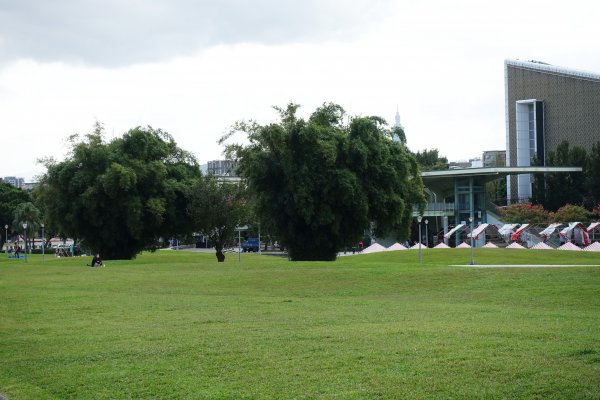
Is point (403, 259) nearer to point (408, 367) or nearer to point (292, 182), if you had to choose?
point (292, 182)

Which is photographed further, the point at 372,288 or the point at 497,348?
the point at 372,288

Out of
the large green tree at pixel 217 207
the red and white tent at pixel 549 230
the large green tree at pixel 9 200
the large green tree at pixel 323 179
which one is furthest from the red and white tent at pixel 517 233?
the large green tree at pixel 9 200

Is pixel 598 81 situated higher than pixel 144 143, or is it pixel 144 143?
pixel 598 81

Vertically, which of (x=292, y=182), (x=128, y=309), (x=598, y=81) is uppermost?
(x=598, y=81)

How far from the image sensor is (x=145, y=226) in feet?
183

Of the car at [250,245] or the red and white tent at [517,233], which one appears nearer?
the red and white tent at [517,233]

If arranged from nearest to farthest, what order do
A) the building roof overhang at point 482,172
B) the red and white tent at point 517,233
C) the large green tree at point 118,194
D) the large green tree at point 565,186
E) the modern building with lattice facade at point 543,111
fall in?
1. the large green tree at point 118,194
2. the red and white tent at point 517,233
3. the building roof overhang at point 482,172
4. the large green tree at point 565,186
5. the modern building with lattice facade at point 543,111

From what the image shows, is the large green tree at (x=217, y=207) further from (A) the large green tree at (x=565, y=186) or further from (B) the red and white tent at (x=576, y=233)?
(A) the large green tree at (x=565, y=186)

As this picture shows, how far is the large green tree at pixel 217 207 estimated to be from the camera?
55594 millimetres

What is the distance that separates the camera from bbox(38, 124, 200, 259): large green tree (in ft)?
177

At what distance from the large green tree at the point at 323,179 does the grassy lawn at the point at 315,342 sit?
2342 cm

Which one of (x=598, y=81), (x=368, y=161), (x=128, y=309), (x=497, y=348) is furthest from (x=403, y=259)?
(x=598, y=81)

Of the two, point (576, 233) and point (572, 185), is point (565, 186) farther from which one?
point (576, 233)

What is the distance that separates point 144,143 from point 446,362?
49603 millimetres
